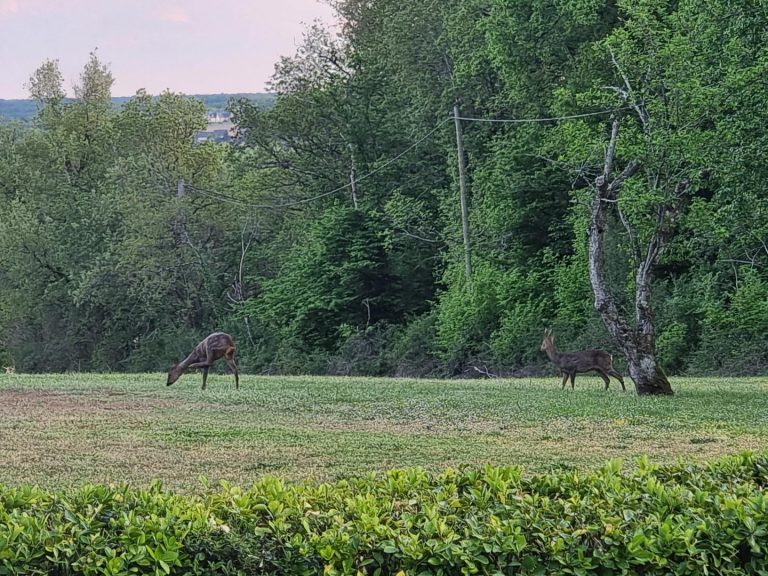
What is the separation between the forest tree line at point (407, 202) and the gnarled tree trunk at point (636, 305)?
52 cm

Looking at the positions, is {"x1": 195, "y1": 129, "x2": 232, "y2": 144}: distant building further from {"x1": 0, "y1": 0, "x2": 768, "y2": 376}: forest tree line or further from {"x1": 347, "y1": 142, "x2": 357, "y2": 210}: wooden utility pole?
{"x1": 347, "y1": 142, "x2": 357, "y2": 210}: wooden utility pole

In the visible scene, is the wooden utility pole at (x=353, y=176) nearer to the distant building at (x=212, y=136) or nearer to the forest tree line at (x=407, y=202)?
the forest tree line at (x=407, y=202)

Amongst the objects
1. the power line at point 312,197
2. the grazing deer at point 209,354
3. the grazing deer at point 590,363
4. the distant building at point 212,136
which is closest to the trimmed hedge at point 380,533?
the grazing deer at point 590,363

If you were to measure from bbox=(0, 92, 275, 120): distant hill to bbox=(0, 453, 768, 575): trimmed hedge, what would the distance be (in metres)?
43.3

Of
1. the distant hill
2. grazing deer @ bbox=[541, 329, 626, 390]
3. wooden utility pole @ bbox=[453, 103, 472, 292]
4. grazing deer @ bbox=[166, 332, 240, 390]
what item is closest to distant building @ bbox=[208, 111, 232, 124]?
the distant hill

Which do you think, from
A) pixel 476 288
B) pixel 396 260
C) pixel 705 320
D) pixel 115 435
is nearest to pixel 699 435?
pixel 115 435

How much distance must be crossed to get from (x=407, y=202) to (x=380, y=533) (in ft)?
119

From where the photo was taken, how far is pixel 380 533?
4668mm

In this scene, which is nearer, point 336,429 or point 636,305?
point 336,429

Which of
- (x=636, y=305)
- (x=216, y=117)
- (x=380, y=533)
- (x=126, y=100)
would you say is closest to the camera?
(x=380, y=533)

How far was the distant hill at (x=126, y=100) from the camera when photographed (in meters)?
49.9

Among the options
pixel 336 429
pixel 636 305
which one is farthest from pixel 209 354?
pixel 636 305

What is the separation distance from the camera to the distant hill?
4992 cm

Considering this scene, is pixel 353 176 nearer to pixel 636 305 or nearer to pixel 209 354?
pixel 209 354
